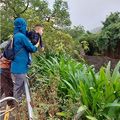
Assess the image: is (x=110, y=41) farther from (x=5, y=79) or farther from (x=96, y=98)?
(x=96, y=98)

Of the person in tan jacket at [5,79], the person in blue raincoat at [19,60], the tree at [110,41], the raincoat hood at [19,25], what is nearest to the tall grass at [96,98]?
the person in blue raincoat at [19,60]

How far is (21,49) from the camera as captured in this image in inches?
269

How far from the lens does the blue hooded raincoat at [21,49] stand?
6750 mm

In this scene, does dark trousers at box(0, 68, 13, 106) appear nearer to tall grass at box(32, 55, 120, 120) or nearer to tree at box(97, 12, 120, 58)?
tall grass at box(32, 55, 120, 120)

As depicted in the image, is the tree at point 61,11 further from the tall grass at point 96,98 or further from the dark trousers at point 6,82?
the tall grass at point 96,98

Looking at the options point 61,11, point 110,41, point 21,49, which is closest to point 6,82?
point 21,49

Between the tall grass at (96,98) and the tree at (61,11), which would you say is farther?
the tree at (61,11)

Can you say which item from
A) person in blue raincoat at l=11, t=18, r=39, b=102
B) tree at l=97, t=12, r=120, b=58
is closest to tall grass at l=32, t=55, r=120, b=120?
person in blue raincoat at l=11, t=18, r=39, b=102

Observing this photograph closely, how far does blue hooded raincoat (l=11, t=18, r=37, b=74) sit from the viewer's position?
6750mm

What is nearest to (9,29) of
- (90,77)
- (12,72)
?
(12,72)

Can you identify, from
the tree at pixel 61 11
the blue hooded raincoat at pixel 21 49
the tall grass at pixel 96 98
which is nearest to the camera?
the tall grass at pixel 96 98

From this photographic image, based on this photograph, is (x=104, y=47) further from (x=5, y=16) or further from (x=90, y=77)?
(x=90, y=77)

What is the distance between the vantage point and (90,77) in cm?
593

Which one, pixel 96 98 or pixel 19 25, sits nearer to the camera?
pixel 96 98
